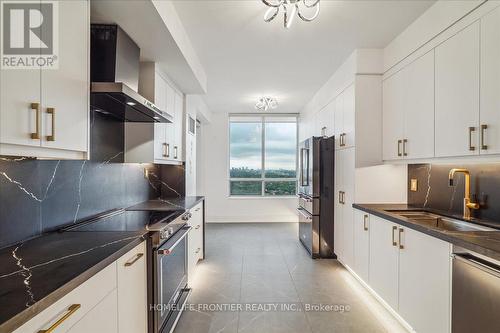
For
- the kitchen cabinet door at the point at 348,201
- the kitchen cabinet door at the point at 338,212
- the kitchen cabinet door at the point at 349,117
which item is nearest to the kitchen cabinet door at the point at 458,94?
the kitchen cabinet door at the point at 349,117

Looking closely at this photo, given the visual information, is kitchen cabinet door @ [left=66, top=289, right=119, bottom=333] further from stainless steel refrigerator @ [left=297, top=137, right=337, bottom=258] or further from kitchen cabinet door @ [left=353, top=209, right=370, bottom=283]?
stainless steel refrigerator @ [left=297, top=137, right=337, bottom=258]

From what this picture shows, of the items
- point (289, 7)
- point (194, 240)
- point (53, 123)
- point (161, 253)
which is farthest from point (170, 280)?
point (289, 7)

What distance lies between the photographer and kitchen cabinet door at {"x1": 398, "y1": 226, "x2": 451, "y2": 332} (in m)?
1.64

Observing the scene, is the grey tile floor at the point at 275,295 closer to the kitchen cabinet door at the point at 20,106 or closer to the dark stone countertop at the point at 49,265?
the dark stone countertop at the point at 49,265

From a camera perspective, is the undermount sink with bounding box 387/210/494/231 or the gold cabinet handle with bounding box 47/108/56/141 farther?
the undermount sink with bounding box 387/210/494/231

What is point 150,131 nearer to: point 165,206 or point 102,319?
point 165,206

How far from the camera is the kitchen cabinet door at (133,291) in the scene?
138 centimetres

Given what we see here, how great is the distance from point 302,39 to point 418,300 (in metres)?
2.51

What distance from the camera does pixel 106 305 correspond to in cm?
123

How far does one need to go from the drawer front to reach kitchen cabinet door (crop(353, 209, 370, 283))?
235 cm

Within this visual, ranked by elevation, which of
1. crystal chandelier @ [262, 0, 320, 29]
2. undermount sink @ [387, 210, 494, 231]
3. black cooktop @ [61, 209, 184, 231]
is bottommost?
undermount sink @ [387, 210, 494, 231]

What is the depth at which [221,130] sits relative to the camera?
6.57m

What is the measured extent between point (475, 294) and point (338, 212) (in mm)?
2252

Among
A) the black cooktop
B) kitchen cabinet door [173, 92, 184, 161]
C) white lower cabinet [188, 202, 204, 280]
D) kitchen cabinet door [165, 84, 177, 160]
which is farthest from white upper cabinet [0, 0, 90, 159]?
kitchen cabinet door [173, 92, 184, 161]
